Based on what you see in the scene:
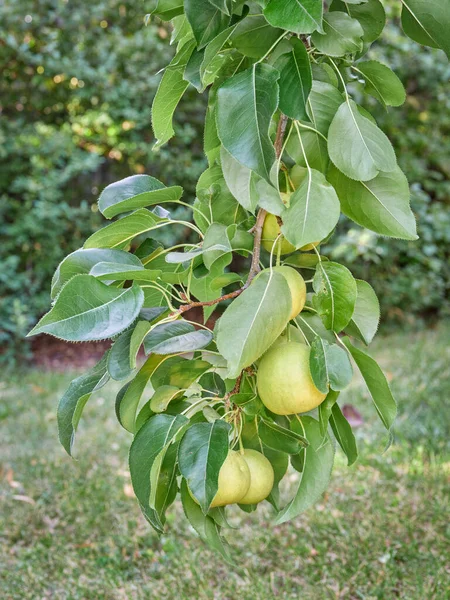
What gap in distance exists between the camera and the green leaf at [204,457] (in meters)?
0.89

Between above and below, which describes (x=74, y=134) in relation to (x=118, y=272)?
below

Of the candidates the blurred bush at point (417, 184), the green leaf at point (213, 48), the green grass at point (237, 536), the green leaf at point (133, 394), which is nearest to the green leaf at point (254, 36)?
the green leaf at point (213, 48)

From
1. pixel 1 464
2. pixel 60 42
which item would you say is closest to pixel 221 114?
pixel 1 464

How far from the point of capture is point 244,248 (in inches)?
41.2

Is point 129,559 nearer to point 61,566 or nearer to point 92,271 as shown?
point 61,566

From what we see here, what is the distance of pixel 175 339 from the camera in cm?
96

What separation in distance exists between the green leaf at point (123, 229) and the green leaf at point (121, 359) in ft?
0.51

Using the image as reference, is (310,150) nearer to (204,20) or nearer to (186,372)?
(204,20)

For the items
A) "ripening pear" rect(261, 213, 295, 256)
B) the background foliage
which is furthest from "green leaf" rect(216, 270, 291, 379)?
the background foliage

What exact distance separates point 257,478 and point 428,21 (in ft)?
2.48

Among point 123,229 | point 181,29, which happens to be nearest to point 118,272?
point 123,229

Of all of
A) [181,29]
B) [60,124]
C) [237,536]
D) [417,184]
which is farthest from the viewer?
[417,184]

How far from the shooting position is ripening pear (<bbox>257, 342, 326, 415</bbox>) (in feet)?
3.03

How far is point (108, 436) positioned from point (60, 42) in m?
3.08
